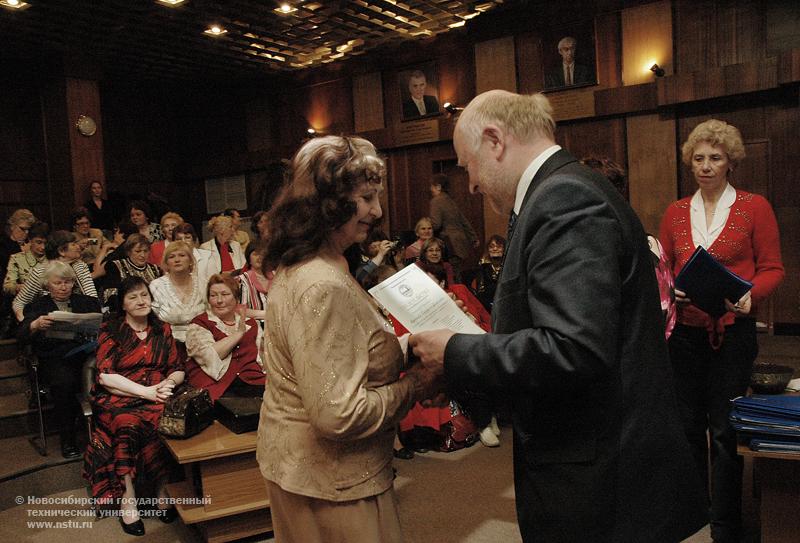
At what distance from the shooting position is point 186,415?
3059mm

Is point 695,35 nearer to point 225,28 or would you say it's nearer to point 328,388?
point 225,28

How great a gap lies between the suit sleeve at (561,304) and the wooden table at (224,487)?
2106 mm

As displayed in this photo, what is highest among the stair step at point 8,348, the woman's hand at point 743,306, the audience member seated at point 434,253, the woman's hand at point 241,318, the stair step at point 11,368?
the audience member seated at point 434,253

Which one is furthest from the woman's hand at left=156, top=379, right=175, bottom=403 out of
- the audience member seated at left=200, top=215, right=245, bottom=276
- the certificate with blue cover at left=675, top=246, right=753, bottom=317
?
the certificate with blue cover at left=675, top=246, right=753, bottom=317

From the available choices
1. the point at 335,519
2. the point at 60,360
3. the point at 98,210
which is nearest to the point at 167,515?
the point at 60,360

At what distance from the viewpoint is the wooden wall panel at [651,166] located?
7.12 meters

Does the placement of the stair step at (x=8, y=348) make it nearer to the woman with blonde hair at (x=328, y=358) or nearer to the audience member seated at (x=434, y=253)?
the audience member seated at (x=434, y=253)

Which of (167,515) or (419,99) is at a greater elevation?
(419,99)

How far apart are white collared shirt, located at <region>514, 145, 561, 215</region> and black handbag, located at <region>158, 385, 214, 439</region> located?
7.81 feet

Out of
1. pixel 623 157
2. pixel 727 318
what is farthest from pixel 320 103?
pixel 727 318

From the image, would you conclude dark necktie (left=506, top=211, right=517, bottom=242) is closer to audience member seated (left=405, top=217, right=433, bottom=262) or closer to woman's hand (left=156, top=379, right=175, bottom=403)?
woman's hand (left=156, top=379, right=175, bottom=403)

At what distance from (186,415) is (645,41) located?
6722 millimetres

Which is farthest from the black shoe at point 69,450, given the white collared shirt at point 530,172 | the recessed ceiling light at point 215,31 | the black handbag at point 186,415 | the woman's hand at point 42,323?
the recessed ceiling light at point 215,31

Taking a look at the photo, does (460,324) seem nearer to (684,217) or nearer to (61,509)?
(684,217)
